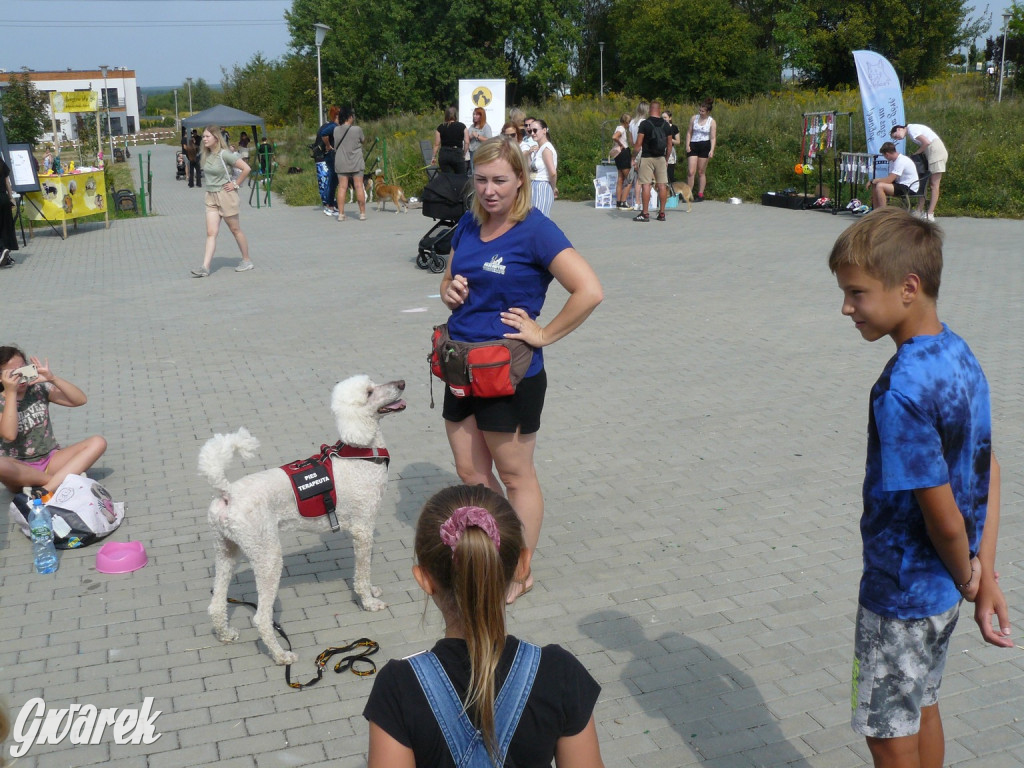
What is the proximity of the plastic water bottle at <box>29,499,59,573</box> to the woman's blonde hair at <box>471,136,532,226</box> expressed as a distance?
2.78m

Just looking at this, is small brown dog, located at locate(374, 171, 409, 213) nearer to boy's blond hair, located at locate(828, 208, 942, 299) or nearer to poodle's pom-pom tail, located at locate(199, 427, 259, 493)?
poodle's pom-pom tail, located at locate(199, 427, 259, 493)

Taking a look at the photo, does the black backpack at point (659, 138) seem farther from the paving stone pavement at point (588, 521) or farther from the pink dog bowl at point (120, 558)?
the pink dog bowl at point (120, 558)

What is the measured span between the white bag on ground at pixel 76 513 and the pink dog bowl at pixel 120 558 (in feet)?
0.85

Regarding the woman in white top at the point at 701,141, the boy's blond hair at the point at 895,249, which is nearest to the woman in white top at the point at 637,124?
the woman in white top at the point at 701,141

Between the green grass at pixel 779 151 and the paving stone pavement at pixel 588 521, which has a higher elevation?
the green grass at pixel 779 151

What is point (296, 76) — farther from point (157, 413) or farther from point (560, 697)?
point (560, 697)

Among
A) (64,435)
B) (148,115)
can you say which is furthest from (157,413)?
(148,115)

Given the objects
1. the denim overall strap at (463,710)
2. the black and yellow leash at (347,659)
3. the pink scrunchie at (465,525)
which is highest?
the pink scrunchie at (465,525)

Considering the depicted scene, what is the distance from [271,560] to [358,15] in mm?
70115

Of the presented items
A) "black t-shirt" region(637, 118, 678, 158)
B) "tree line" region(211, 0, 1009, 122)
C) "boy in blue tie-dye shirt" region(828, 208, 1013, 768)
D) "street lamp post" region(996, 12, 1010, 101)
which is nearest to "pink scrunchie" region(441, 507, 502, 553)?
"boy in blue tie-dye shirt" region(828, 208, 1013, 768)

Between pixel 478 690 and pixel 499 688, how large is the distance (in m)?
0.05

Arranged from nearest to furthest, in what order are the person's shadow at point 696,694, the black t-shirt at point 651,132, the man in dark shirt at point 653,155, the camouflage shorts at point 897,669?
the camouflage shorts at point 897,669 → the person's shadow at point 696,694 → the black t-shirt at point 651,132 → the man in dark shirt at point 653,155

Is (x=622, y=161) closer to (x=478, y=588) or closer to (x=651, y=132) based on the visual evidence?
(x=651, y=132)

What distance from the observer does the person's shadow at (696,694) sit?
334 cm
